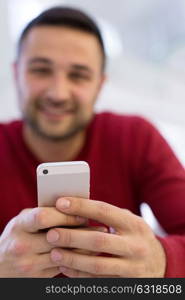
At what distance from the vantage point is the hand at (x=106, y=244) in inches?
12.9

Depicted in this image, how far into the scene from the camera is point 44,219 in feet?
1.05

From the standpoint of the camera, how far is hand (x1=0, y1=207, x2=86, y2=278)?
0.33 metres

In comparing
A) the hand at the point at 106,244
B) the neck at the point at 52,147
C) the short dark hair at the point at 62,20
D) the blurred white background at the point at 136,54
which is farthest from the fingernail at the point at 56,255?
the blurred white background at the point at 136,54

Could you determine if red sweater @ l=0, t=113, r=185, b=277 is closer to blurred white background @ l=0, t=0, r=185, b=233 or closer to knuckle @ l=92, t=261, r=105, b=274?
knuckle @ l=92, t=261, r=105, b=274

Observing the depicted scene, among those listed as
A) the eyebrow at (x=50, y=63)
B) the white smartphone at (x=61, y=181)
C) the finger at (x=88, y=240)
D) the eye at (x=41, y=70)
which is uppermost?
the eyebrow at (x=50, y=63)

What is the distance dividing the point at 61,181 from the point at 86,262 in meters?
0.09

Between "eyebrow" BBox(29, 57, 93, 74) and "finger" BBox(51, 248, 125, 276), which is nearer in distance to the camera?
"finger" BBox(51, 248, 125, 276)

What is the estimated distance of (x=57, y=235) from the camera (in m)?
0.33

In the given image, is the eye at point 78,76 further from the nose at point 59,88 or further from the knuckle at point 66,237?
the knuckle at point 66,237

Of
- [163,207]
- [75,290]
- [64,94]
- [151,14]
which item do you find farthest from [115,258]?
[151,14]

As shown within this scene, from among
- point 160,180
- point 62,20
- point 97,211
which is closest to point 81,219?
point 97,211

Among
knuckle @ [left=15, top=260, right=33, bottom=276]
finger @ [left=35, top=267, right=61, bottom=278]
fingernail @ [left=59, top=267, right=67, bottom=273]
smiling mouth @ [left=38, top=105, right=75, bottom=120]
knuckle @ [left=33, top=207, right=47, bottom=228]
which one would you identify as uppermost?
smiling mouth @ [left=38, top=105, right=75, bottom=120]

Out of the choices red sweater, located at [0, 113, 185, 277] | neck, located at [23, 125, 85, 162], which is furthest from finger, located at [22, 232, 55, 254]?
neck, located at [23, 125, 85, 162]

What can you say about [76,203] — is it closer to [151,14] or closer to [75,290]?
[75,290]
